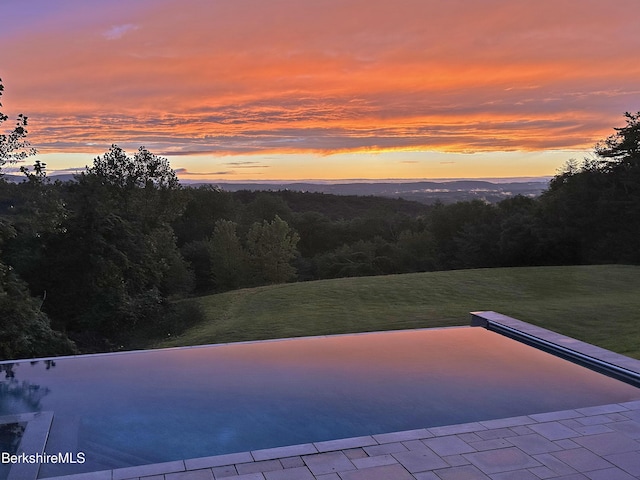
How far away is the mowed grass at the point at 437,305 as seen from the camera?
27.0 feet

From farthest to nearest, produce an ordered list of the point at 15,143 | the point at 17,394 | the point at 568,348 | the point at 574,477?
the point at 15,143, the point at 568,348, the point at 17,394, the point at 574,477

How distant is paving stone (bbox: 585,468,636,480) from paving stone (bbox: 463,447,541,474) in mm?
308

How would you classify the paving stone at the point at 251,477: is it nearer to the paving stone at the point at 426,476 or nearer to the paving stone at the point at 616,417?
the paving stone at the point at 426,476

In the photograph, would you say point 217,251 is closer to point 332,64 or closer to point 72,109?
point 72,109

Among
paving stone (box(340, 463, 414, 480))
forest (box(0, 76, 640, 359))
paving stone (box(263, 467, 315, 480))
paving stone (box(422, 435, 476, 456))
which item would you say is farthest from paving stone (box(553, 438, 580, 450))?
forest (box(0, 76, 640, 359))

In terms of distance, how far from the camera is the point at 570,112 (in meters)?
14.4

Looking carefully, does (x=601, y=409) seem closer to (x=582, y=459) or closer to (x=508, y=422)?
(x=508, y=422)

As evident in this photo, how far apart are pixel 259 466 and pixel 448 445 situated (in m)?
1.35

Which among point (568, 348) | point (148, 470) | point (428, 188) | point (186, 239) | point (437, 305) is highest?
point (428, 188)

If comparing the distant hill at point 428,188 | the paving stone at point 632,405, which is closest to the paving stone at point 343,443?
the paving stone at point 632,405

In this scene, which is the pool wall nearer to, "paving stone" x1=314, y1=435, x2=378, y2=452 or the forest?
"paving stone" x1=314, y1=435, x2=378, y2=452

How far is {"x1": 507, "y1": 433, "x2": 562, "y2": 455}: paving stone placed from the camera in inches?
134

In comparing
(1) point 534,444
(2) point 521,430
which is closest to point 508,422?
(2) point 521,430

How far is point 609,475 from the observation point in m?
3.04
